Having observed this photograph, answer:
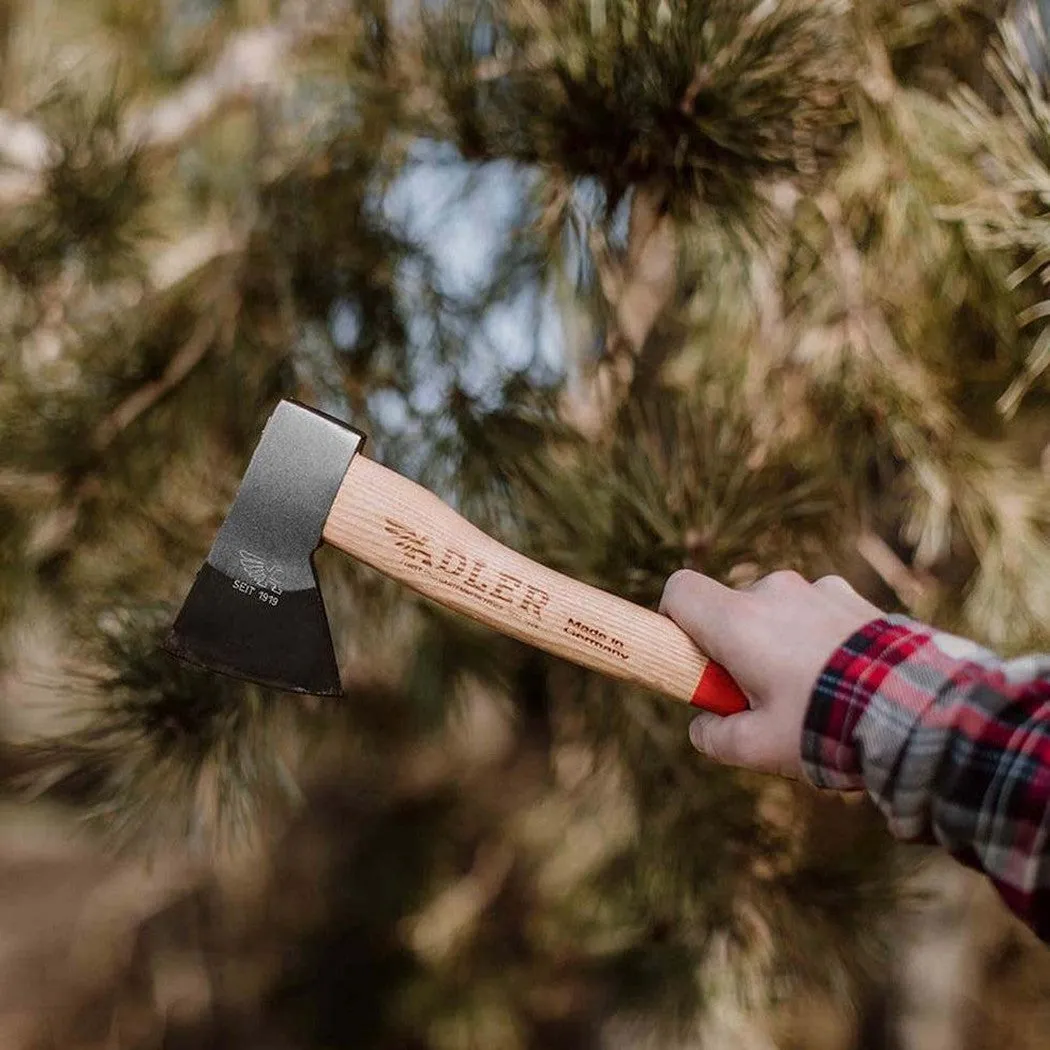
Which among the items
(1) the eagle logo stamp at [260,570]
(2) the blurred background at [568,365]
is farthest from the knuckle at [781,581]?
(1) the eagle logo stamp at [260,570]

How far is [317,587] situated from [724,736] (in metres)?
0.20

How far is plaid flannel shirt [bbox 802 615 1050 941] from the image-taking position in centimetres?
35

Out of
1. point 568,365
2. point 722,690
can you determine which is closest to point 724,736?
point 722,690

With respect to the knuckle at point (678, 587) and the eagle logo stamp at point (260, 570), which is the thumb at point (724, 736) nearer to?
the knuckle at point (678, 587)

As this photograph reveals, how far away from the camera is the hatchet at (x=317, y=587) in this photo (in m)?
0.48

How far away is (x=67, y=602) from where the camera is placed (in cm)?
68

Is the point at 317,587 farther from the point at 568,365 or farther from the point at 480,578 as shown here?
the point at 568,365

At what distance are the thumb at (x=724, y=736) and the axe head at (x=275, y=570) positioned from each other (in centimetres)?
18

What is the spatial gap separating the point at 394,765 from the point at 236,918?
481 mm

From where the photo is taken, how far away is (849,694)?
1.27 feet

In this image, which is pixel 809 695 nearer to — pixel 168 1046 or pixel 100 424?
pixel 100 424

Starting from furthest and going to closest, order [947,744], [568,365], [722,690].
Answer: [568,365]
[722,690]
[947,744]

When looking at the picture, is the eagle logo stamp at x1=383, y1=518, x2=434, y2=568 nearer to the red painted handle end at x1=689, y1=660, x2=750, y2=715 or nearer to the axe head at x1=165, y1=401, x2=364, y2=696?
the axe head at x1=165, y1=401, x2=364, y2=696

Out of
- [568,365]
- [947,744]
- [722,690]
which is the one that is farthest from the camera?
[568,365]
